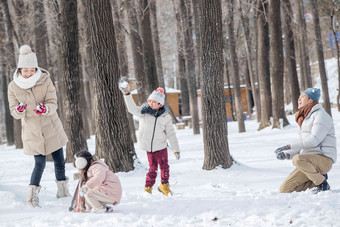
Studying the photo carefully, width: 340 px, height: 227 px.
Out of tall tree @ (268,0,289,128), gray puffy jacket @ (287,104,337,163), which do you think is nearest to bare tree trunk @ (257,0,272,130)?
tall tree @ (268,0,289,128)

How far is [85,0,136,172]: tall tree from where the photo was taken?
7.87 metres

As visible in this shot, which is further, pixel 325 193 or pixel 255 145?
pixel 255 145

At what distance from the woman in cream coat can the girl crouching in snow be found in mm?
716

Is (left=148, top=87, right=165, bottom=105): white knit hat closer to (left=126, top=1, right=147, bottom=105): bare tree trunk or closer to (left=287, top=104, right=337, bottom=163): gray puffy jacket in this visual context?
(left=287, top=104, right=337, bottom=163): gray puffy jacket

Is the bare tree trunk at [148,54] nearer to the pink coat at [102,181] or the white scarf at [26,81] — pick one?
the white scarf at [26,81]

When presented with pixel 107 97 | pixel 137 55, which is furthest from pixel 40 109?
pixel 137 55

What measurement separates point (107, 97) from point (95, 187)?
343cm

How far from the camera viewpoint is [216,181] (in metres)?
7.11

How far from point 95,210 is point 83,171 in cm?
51

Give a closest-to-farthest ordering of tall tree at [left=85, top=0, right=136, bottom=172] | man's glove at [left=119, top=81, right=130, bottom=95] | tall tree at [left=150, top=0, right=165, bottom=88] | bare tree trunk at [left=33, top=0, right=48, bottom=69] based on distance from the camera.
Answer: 1. man's glove at [left=119, top=81, right=130, bottom=95]
2. tall tree at [left=85, top=0, right=136, bottom=172]
3. bare tree trunk at [left=33, top=0, right=48, bottom=69]
4. tall tree at [left=150, top=0, right=165, bottom=88]

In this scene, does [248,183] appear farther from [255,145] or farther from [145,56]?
[145,56]

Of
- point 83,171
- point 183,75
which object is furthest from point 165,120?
point 183,75

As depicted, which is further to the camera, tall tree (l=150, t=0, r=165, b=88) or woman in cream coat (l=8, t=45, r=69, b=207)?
tall tree (l=150, t=0, r=165, b=88)

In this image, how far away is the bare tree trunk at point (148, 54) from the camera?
1443cm
